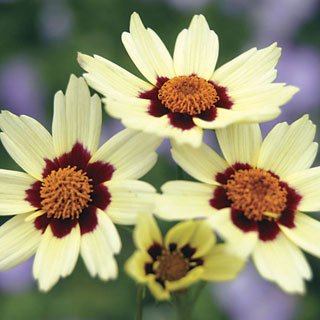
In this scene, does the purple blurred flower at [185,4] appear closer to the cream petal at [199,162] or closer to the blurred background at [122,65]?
the blurred background at [122,65]

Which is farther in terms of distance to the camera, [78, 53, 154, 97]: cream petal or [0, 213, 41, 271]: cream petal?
[78, 53, 154, 97]: cream petal

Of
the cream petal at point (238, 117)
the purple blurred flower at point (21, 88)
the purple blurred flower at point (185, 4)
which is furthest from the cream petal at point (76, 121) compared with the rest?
the purple blurred flower at point (185, 4)

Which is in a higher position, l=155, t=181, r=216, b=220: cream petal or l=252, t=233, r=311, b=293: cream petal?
l=155, t=181, r=216, b=220: cream petal

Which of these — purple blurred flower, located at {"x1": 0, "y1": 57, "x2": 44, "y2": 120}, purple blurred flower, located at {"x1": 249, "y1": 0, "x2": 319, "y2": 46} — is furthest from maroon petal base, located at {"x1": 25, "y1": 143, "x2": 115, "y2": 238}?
purple blurred flower, located at {"x1": 249, "y1": 0, "x2": 319, "y2": 46}

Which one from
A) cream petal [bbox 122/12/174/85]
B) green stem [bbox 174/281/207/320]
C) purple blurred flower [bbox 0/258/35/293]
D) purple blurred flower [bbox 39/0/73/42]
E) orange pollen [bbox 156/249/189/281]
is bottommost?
purple blurred flower [bbox 0/258/35/293]

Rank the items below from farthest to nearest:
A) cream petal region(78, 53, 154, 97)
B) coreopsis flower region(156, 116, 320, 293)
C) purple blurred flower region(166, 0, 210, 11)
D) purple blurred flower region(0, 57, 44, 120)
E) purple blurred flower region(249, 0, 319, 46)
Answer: purple blurred flower region(249, 0, 319, 46) → purple blurred flower region(166, 0, 210, 11) → purple blurred flower region(0, 57, 44, 120) → cream petal region(78, 53, 154, 97) → coreopsis flower region(156, 116, 320, 293)

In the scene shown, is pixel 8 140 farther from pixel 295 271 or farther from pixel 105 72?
pixel 295 271

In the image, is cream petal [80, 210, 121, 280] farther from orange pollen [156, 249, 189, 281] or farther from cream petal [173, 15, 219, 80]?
cream petal [173, 15, 219, 80]

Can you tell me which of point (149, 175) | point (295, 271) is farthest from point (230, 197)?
point (149, 175)
